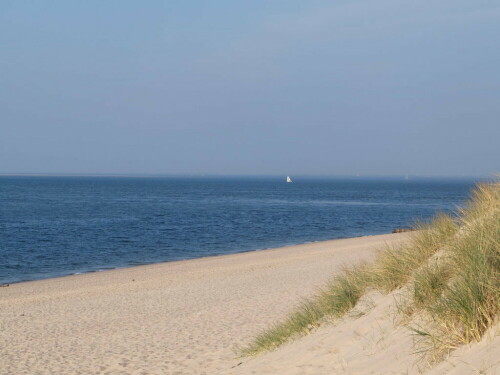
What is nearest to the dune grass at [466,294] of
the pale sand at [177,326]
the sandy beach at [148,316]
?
the pale sand at [177,326]

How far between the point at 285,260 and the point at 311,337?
1761cm

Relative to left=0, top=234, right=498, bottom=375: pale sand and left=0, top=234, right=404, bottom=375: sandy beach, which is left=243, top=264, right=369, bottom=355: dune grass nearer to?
left=0, top=234, right=498, bottom=375: pale sand

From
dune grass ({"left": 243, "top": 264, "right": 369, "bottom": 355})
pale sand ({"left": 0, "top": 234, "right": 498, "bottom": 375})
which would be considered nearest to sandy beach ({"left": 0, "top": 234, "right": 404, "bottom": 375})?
pale sand ({"left": 0, "top": 234, "right": 498, "bottom": 375})

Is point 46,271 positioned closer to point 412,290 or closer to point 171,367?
point 171,367

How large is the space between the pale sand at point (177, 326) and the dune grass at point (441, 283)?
356 mm

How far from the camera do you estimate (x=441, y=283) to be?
21.3ft

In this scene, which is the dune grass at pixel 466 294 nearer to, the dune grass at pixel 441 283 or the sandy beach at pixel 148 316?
the dune grass at pixel 441 283

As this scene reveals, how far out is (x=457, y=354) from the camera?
497 cm

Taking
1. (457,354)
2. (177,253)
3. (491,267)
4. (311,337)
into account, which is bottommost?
(177,253)

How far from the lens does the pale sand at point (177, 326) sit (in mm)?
6750

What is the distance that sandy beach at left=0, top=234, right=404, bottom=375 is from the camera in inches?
379

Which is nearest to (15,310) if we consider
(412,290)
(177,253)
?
(412,290)

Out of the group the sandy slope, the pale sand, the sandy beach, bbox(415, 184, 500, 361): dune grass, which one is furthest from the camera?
the sandy beach

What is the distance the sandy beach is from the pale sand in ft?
0.08
